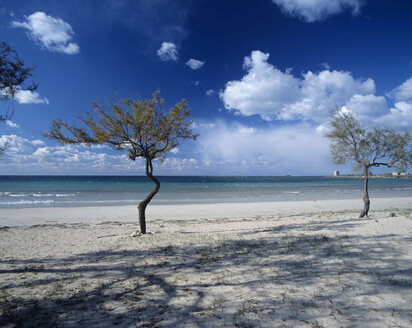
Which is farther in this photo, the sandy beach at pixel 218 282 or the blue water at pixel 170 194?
the blue water at pixel 170 194

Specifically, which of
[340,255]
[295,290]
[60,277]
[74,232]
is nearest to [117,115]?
[60,277]

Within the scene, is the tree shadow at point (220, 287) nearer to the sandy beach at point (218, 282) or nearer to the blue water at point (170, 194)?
the sandy beach at point (218, 282)

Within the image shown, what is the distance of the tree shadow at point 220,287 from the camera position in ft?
11.9

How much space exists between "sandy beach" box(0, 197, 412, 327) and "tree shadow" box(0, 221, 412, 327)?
0.07 ft

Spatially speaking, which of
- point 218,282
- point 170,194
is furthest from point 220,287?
point 170,194

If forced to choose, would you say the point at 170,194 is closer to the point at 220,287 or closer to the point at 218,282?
the point at 218,282

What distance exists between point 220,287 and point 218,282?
10.0 inches

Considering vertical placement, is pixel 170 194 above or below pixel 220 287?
below

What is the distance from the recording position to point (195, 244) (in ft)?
27.6

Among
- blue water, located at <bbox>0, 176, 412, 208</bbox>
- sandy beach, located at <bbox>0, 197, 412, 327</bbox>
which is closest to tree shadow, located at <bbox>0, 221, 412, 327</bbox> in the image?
sandy beach, located at <bbox>0, 197, 412, 327</bbox>

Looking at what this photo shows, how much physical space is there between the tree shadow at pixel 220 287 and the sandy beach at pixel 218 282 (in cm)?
2

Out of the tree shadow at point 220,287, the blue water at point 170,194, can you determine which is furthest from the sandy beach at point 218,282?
the blue water at point 170,194

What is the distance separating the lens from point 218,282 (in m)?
4.99

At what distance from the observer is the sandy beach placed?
364 centimetres
